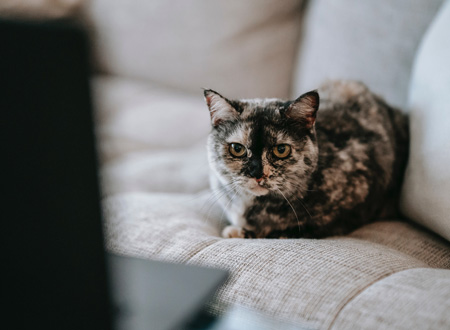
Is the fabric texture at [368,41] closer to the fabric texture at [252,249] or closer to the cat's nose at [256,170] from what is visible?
the fabric texture at [252,249]

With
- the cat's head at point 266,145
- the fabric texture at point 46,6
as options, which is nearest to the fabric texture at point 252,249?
the cat's head at point 266,145

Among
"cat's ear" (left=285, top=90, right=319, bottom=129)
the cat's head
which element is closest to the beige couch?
the cat's head

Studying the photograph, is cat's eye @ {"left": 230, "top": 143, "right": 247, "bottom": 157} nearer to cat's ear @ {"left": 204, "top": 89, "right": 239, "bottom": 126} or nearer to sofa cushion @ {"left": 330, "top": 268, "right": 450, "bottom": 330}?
cat's ear @ {"left": 204, "top": 89, "right": 239, "bottom": 126}

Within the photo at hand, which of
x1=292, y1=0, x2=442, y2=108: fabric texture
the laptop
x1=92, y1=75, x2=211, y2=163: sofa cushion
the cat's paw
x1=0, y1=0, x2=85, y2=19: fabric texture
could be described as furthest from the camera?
x1=92, y1=75, x2=211, y2=163: sofa cushion

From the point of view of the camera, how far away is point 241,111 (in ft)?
3.06

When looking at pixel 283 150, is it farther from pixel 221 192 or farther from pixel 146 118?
pixel 146 118

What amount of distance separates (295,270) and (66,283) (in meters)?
0.43

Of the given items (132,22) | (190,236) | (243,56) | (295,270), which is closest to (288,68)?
(243,56)

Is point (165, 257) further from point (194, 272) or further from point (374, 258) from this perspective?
point (374, 258)

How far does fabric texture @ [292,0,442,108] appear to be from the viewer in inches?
47.9

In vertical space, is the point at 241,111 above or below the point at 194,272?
above

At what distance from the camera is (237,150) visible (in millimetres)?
915

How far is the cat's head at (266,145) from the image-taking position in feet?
2.86

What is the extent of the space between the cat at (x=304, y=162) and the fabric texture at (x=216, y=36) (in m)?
0.48
